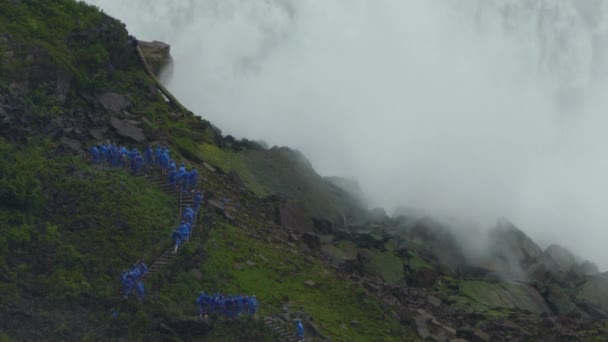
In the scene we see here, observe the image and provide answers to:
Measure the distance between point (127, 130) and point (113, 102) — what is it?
202 inches

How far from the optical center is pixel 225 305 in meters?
37.2

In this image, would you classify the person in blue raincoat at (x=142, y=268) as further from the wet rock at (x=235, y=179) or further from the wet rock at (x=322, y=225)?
the wet rock at (x=322, y=225)

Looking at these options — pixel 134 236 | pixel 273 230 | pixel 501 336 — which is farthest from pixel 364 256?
pixel 134 236

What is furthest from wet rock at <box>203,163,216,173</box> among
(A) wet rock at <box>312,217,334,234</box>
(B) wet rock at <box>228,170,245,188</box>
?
(A) wet rock at <box>312,217,334,234</box>

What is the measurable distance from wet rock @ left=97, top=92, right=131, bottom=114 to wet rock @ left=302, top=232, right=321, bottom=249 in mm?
14877

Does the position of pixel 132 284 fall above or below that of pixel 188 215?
below

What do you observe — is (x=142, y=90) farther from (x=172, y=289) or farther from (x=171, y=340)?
(x=171, y=340)

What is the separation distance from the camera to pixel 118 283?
36.7 meters

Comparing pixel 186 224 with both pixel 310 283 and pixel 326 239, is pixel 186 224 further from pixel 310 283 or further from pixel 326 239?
pixel 326 239

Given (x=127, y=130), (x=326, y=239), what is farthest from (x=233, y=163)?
(x=326, y=239)

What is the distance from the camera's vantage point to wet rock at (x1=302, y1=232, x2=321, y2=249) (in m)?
52.8

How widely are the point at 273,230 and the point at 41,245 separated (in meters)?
17.0

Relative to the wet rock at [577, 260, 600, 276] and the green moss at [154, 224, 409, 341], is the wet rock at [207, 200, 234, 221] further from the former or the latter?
the wet rock at [577, 260, 600, 276]

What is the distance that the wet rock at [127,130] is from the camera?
53250 millimetres
